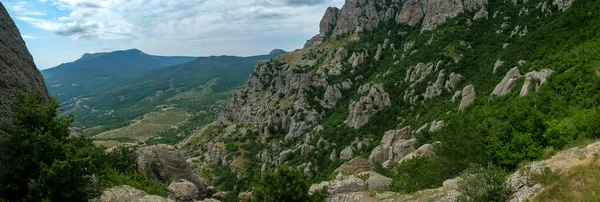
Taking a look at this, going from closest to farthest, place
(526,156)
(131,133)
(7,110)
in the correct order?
(7,110) < (526,156) < (131,133)

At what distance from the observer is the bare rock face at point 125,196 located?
22286 millimetres

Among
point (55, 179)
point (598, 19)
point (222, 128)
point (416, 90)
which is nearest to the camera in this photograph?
point (55, 179)

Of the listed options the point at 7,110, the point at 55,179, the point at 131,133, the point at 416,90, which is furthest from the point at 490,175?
the point at 131,133

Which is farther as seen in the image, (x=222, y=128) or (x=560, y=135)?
(x=222, y=128)

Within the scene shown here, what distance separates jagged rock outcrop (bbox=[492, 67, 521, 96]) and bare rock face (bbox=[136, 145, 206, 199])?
4718 centimetres

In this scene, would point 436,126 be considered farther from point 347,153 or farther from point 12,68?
point 12,68

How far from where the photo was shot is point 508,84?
5309 centimetres

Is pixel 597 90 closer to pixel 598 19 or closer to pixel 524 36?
pixel 598 19

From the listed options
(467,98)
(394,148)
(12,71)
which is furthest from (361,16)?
(12,71)

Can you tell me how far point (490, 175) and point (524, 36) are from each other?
237 ft

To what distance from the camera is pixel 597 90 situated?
108 ft

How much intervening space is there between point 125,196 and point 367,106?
7304 cm

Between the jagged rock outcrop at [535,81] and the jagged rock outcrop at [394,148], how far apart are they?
16403 millimetres

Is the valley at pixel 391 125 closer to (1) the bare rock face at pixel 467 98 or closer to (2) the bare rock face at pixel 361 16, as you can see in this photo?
(1) the bare rock face at pixel 467 98
